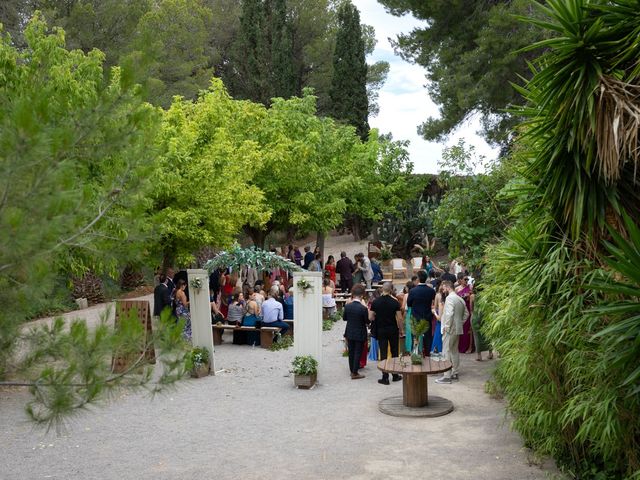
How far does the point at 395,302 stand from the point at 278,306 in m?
4.59

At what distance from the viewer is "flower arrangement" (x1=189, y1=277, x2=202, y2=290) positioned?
47.1ft

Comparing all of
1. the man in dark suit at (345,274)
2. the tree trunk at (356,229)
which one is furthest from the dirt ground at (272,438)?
the tree trunk at (356,229)

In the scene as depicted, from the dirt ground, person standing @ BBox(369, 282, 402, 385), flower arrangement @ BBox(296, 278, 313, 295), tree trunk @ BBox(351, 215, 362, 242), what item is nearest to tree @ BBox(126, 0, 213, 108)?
tree trunk @ BBox(351, 215, 362, 242)

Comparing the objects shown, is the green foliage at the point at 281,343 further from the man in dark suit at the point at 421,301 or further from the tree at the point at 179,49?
the tree at the point at 179,49

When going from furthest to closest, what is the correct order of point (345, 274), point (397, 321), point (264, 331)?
1. point (345, 274)
2. point (264, 331)
3. point (397, 321)

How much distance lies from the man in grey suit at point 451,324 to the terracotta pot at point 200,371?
14.4ft

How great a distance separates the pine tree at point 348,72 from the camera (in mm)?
41281

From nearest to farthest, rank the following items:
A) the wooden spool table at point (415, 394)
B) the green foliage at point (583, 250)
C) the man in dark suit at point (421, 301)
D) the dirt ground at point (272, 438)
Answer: the green foliage at point (583, 250), the dirt ground at point (272, 438), the wooden spool table at point (415, 394), the man in dark suit at point (421, 301)

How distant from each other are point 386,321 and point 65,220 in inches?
341

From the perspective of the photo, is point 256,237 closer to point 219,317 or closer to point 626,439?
point 219,317

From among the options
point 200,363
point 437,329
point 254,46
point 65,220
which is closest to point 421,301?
point 437,329

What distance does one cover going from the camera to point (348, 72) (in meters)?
41.3

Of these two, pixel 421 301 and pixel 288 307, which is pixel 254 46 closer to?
pixel 288 307

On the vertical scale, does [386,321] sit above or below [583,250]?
below
